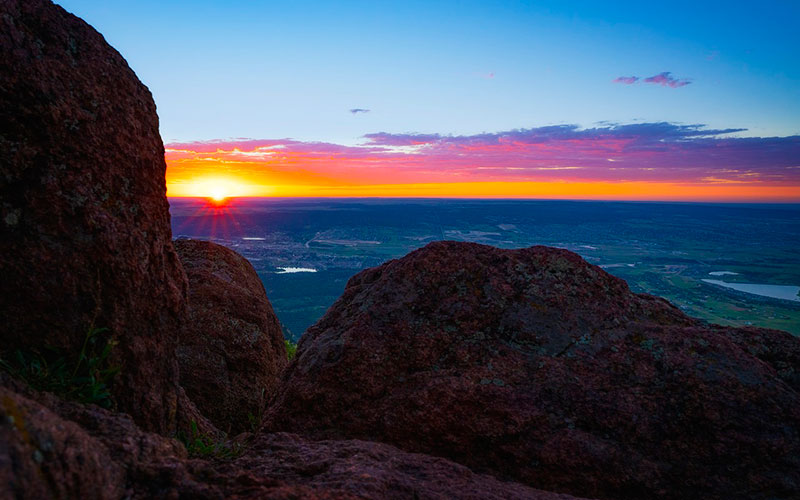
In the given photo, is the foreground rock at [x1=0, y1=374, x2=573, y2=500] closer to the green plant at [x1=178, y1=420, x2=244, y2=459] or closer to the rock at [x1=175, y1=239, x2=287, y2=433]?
the green plant at [x1=178, y1=420, x2=244, y2=459]

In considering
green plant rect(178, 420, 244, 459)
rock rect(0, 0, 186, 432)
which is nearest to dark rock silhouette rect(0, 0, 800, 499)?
rock rect(0, 0, 186, 432)

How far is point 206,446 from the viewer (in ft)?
19.2

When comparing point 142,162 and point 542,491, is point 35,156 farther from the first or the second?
point 542,491

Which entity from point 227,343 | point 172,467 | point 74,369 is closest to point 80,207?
point 74,369

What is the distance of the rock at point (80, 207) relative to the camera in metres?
4.76

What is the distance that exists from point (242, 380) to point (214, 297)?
227 centimetres

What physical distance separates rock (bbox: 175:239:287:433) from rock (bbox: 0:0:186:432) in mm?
3444

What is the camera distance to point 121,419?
4168mm

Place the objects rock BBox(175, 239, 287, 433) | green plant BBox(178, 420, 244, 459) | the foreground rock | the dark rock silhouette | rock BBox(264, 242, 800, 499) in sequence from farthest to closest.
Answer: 1. rock BBox(175, 239, 287, 433)
2. rock BBox(264, 242, 800, 499)
3. green plant BBox(178, 420, 244, 459)
4. the dark rock silhouette
5. the foreground rock

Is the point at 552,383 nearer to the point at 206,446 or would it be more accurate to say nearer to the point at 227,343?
the point at 206,446

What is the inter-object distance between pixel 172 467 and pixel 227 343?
7.12 m

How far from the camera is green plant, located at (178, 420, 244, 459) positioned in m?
5.46

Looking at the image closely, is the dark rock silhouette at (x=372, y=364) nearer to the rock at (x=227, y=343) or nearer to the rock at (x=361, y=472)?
the rock at (x=361, y=472)

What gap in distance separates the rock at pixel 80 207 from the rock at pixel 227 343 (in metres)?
3.44
